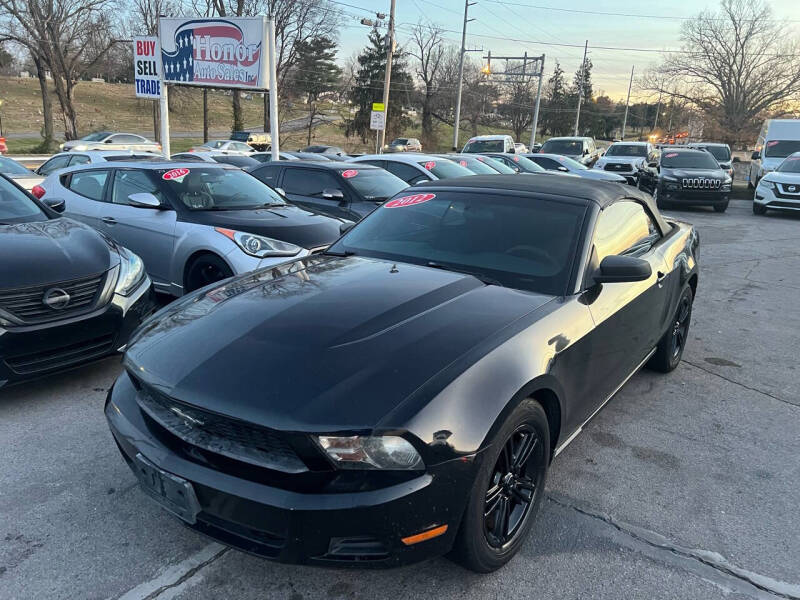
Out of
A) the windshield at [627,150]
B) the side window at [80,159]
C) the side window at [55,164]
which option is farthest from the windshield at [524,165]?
the side window at [55,164]

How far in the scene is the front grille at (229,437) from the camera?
1954mm

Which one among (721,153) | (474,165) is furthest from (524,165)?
(721,153)

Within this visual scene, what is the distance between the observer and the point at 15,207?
4738mm

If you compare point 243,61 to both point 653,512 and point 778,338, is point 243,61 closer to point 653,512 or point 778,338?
point 778,338

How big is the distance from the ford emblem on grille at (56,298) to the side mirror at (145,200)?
6.70ft

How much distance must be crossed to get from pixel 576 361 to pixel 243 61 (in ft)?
39.9

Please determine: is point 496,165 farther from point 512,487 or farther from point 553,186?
point 512,487

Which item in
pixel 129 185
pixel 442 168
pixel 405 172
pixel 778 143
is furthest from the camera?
pixel 778 143

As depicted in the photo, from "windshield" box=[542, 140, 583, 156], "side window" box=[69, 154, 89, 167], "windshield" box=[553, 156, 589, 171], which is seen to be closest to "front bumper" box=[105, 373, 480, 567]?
"side window" box=[69, 154, 89, 167]

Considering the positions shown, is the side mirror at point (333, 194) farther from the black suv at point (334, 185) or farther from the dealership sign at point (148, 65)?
the dealership sign at point (148, 65)

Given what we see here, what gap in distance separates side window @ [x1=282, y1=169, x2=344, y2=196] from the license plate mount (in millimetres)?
6229

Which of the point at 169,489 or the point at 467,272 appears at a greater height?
the point at 467,272

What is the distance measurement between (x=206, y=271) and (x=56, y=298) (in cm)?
193

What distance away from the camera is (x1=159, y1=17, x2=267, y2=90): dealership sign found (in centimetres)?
1245
